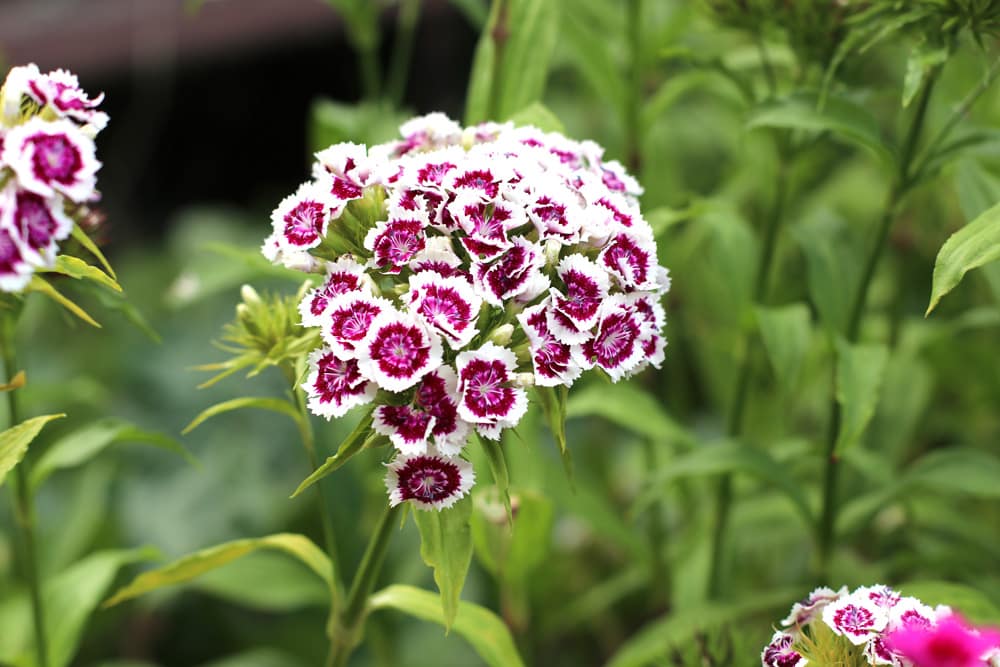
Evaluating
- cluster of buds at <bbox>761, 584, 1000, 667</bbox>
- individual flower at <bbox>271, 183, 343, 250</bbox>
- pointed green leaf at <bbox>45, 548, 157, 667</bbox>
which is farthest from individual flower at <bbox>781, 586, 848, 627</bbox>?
pointed green leaf at <bbox>45, 548, 157, 667</bbox>

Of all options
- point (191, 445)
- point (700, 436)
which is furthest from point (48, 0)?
point (700, 436)

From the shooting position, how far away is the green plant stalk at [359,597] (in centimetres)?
120

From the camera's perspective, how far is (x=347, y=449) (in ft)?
3.39

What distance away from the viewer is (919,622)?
0.98 m

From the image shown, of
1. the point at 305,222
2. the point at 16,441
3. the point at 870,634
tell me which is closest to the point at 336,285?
the point at 305,222

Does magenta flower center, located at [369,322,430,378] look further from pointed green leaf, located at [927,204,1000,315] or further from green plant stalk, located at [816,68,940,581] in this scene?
green plant stalk, located at [816,68,940,581]

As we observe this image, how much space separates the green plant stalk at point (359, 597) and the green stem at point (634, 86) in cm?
84

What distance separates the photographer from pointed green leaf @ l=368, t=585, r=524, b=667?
128 centimetres

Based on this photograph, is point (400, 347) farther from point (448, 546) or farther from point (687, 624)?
point (687, 624)

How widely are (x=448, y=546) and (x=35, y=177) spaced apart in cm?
50

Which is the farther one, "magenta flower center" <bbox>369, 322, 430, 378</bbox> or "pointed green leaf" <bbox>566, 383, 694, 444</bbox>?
"pointed green leaf" <bbox>566, 383, 694, 444</bbox>

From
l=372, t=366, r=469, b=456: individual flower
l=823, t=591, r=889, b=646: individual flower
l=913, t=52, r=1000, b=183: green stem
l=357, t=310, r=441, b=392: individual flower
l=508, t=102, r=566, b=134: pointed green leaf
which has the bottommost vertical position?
l=823, t=591, r=889, b=646: individual flower

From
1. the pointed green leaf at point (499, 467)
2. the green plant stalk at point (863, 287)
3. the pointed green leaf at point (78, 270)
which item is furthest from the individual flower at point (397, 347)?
the green plant stalk at point (863, 287)

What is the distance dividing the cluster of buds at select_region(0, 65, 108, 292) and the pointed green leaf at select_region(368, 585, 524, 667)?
0.57m
